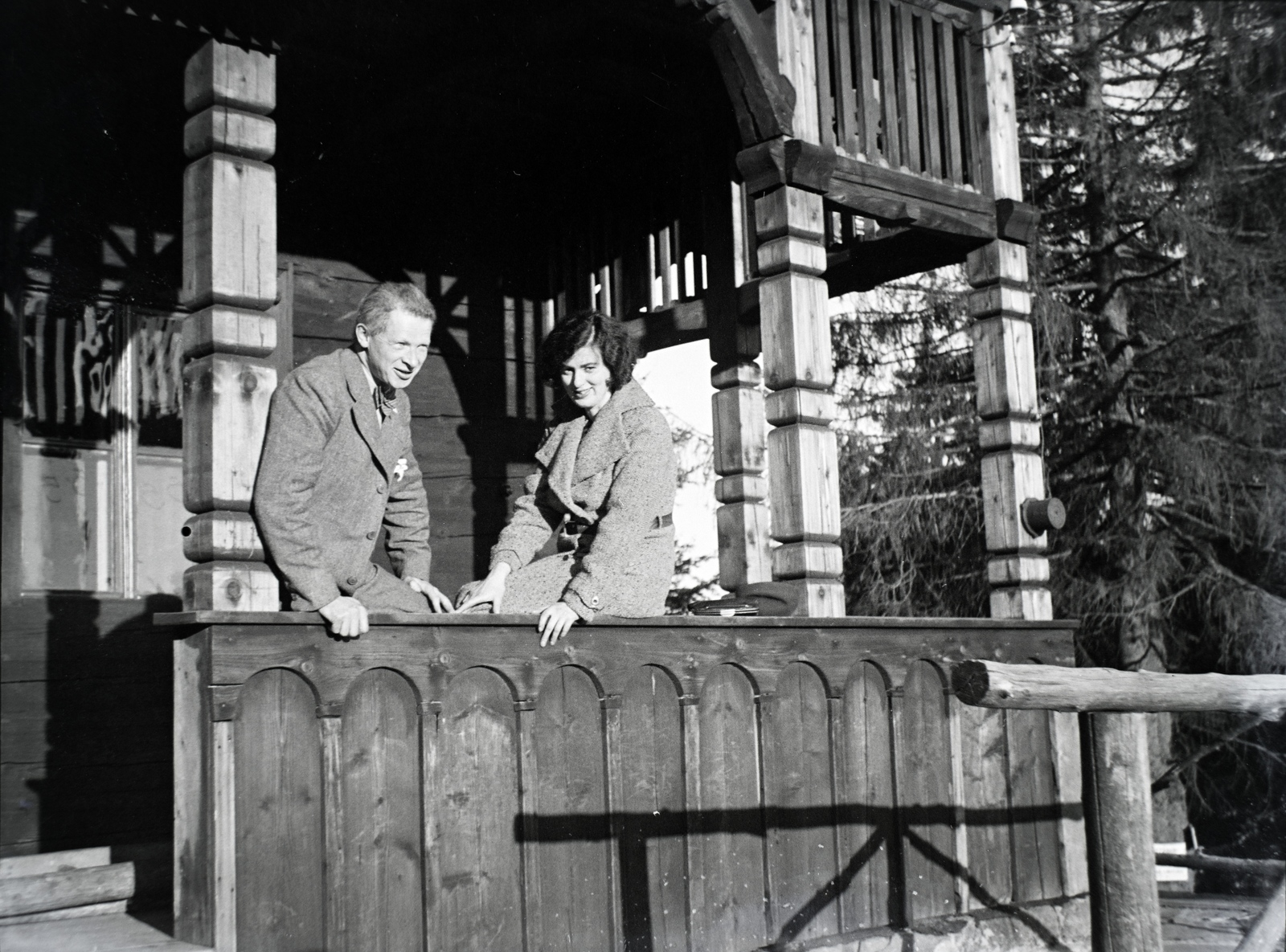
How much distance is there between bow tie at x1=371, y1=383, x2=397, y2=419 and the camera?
4.95 m

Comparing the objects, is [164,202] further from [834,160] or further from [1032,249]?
[1032,249]

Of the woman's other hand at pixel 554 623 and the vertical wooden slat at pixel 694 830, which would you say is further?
the vertical wooden slat at pixel 694 830

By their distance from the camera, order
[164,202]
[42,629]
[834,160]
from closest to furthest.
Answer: [834,160], [42,629], [164,202]

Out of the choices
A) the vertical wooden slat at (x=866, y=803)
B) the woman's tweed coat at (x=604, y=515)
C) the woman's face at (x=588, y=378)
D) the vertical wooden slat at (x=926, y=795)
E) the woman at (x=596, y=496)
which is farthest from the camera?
the vertical wooden slat at (x=926, y=795)

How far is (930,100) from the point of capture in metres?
7.08

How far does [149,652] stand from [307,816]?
3.32m

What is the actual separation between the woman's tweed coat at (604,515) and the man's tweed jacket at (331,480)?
18.9 inches

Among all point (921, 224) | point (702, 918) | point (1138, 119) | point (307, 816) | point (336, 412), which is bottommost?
point (702, 918)

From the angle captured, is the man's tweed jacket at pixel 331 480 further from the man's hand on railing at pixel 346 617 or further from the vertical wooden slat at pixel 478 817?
the vertical wooden slat at pixel 478 817

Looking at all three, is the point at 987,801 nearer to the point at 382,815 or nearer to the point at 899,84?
the point at 382,815

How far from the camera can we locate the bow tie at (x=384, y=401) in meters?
4.95

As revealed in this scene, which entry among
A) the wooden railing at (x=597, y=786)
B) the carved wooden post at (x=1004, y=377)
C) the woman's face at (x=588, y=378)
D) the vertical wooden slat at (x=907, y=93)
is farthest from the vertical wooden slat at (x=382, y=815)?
the vertical wooden slat at (x=907, y=93)

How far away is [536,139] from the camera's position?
796cm

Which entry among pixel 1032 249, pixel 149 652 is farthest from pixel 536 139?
pixel 1032 249
